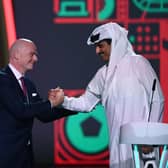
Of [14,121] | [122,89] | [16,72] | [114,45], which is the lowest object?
[14,121]

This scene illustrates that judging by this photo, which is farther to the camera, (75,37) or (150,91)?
(75,37)

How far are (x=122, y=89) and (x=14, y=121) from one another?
27.7 inches

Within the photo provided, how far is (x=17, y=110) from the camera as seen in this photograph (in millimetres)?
3400

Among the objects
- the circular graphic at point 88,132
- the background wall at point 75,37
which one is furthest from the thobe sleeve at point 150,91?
the circular graphic at point 88,132

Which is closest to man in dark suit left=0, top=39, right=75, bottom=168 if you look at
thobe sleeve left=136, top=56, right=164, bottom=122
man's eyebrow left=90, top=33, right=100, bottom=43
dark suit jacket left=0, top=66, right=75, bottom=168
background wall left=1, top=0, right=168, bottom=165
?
dark suit jacket left=0, top=66, right=75, bottom=168

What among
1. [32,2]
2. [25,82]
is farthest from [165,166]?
[32,2]

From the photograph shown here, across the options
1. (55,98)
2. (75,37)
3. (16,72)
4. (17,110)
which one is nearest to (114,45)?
(55,98)

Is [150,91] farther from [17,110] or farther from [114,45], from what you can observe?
[17,110]

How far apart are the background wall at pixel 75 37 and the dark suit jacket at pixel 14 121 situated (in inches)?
81.1

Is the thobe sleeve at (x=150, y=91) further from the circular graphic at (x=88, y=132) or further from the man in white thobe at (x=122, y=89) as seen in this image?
the circular graphic at (x=88, y=132)

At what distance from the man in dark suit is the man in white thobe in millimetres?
408

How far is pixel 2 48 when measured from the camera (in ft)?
18.0

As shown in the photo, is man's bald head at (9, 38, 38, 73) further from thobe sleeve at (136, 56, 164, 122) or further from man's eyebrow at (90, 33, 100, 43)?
thobe sleeve at (136, 56, 164, 122)

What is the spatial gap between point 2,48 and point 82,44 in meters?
0.76
